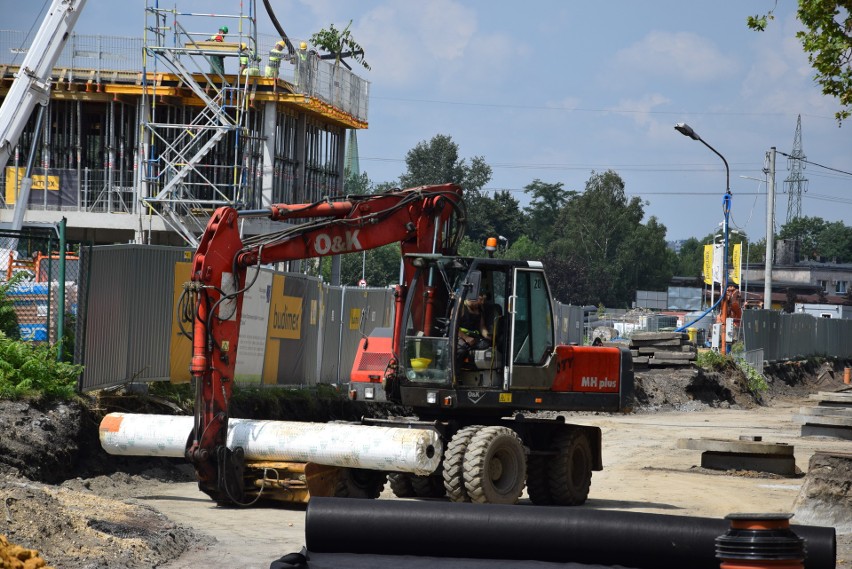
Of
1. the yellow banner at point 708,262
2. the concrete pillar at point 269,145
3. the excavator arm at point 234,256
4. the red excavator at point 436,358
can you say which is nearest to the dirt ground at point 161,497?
the excavator arm at point 234,256

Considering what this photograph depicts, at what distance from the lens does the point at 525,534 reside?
292 inches

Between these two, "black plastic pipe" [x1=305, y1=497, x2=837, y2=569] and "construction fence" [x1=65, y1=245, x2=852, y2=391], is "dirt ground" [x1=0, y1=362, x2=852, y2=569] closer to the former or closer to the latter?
"construction fence" [x1=65, y1=245, x2=852, y2=391]

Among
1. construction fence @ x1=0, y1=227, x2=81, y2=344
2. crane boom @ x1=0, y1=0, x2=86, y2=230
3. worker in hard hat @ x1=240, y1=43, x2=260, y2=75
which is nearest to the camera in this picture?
construction fence @ x1=0, y1=227, x2=81, y2=344

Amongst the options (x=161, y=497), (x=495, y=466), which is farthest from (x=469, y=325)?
(x=161, y=497)

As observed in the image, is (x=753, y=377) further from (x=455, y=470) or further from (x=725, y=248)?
(x=455, y=470)

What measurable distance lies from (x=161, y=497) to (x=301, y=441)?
228cm

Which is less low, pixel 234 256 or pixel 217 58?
pixel 217 58

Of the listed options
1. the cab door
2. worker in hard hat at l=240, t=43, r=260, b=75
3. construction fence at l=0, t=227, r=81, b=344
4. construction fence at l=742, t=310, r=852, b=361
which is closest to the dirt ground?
construction fence at l=0, t=227, r=81, b=344

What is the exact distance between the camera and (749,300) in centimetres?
10900

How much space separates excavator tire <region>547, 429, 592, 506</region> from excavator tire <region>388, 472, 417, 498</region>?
70.7 inches

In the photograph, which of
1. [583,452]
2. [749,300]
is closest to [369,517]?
[583,452]

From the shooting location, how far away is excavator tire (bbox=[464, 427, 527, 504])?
44.1 ft

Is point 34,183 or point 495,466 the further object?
point 34,183

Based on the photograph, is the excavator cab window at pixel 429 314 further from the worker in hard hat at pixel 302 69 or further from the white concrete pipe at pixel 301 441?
the worker in hard hat at pixel 302 69
